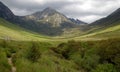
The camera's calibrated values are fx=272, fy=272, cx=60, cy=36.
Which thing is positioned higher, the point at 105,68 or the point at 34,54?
the point at 34,54

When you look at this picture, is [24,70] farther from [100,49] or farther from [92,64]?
[100,49]

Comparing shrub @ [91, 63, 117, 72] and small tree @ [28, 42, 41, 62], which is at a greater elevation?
small tree @ [28, 42, 41, 62]

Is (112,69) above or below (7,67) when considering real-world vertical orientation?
below

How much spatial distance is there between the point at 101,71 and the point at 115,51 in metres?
24.8

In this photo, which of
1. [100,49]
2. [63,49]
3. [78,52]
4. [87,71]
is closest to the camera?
[87,71]

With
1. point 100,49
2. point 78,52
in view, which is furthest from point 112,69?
point 78,52

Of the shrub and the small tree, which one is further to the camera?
the small tree

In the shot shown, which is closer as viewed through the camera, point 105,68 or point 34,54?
point 105,68

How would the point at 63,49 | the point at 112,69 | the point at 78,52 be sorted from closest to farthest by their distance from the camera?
1. the point at 112,69
2. the point at 78,52
3. the point at 63,49

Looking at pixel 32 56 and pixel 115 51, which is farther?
pixel 115 51

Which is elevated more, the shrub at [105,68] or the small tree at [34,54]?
the small tree at [34,54]

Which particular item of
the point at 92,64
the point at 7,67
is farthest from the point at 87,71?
the point at 7,67

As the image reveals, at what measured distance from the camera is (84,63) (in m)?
100

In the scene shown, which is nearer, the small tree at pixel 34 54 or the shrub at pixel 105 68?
the shrub at pixel 105 68
